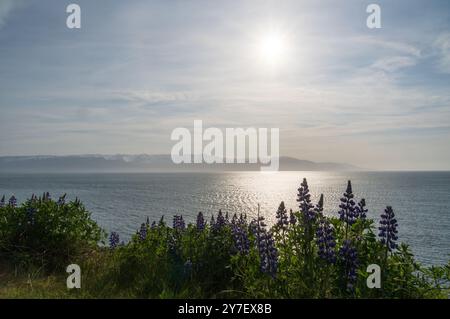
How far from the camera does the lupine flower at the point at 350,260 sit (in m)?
5.73

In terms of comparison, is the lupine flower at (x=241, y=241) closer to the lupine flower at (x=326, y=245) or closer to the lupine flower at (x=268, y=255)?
the lupine flower at (x=268, y=255)

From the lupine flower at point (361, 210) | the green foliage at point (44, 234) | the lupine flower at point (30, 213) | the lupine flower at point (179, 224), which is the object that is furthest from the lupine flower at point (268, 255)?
the lupine flower at point (30, 213)

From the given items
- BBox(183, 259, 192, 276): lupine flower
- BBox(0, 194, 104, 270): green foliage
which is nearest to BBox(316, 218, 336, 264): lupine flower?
BBox(183, 259, 192, 276): lupine flower

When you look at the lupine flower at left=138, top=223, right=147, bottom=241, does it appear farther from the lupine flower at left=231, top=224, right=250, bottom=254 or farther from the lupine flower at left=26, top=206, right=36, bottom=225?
the lupine flower at left=26, top=206, right=36, bottom=225

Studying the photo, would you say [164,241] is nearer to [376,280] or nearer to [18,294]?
[18,294]

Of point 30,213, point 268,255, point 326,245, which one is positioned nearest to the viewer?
point 326,245

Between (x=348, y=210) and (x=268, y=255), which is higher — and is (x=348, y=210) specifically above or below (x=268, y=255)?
above

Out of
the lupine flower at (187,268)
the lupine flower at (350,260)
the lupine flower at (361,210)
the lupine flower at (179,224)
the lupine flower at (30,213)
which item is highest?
the lupine flower at (361,210)

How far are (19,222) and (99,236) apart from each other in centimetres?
186

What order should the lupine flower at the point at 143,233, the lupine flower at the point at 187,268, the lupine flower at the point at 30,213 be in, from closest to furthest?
1. the lupine flower at the point at 187,268
2. the lupine flower at the point at 143,233
3. the lupine flower at the point at 30,213

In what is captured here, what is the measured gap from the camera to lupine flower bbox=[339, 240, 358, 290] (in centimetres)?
573

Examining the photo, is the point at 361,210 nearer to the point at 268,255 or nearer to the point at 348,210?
the point at 348,210

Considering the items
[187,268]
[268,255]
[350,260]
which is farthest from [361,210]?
[187,268]

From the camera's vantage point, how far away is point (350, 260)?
19.1 feet
